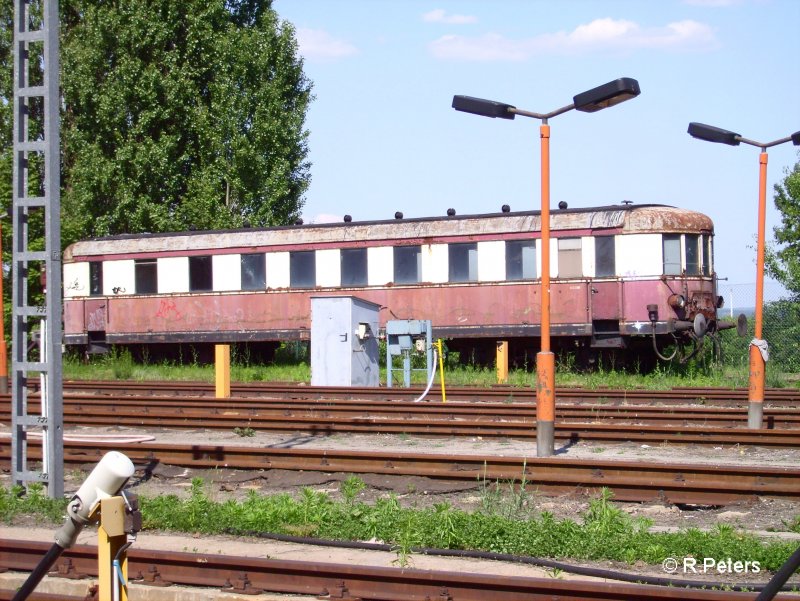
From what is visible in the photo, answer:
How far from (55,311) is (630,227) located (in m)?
16.0

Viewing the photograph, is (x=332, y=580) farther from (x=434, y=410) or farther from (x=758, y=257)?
(x=758, y=257)

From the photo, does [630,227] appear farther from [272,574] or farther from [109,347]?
[272,574]

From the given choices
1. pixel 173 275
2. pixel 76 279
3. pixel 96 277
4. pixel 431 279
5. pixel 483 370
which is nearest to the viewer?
pixel 431 279

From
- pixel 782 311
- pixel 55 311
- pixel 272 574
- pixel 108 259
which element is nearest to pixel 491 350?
pixel 782 311

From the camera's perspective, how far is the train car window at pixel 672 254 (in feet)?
78.0

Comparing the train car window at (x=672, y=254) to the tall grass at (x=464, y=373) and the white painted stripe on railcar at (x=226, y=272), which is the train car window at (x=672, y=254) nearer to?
the tall grass at (x=464, y=373)

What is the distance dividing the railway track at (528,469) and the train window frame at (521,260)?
44.5 ft

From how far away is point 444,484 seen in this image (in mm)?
10625

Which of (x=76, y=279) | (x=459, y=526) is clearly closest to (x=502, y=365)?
(x=76, y=279)

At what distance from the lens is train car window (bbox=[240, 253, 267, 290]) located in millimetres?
27078

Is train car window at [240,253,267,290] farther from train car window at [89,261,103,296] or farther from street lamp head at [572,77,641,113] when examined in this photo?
street lamp head at [572,77,641,113]

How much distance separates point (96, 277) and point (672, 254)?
50.6ft

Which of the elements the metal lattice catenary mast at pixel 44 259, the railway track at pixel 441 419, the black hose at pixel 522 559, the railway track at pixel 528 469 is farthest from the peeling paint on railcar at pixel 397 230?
the black hose at pixel 522 559

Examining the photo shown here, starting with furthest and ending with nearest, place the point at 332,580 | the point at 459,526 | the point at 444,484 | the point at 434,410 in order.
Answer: the point at 434,410, the point at 444,484, the point at 459,526, the point at 332,580
